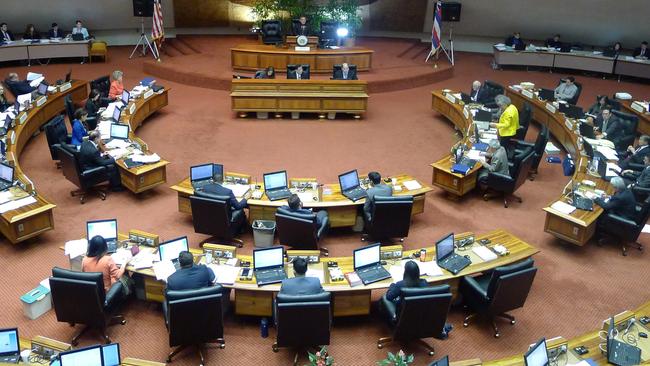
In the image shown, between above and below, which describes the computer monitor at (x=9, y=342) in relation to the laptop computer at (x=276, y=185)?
below

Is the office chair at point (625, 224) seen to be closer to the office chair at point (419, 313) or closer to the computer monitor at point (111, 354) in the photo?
the office chair at point (419, 313)

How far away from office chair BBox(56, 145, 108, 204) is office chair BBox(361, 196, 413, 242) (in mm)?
4849

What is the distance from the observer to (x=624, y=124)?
41.0 feet

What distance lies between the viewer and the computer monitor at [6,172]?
9.55 m

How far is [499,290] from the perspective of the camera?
7.11m

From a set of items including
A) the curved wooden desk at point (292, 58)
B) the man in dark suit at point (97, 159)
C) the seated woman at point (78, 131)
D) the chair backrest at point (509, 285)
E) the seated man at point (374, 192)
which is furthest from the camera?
the curved wooden desk at point (292, 58)

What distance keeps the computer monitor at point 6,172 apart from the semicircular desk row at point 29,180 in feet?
0.40

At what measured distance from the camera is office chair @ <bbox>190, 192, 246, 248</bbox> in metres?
8.88

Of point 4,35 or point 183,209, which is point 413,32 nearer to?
point 4,35

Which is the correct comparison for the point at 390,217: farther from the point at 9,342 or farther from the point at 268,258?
the point at 9,342

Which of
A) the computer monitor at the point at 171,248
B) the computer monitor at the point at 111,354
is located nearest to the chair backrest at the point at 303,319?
the computer monitor at the point at 111,354

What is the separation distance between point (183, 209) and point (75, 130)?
3.31 meters

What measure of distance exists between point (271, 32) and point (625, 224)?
43.0ft

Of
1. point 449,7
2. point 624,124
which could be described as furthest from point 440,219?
point 449,7
